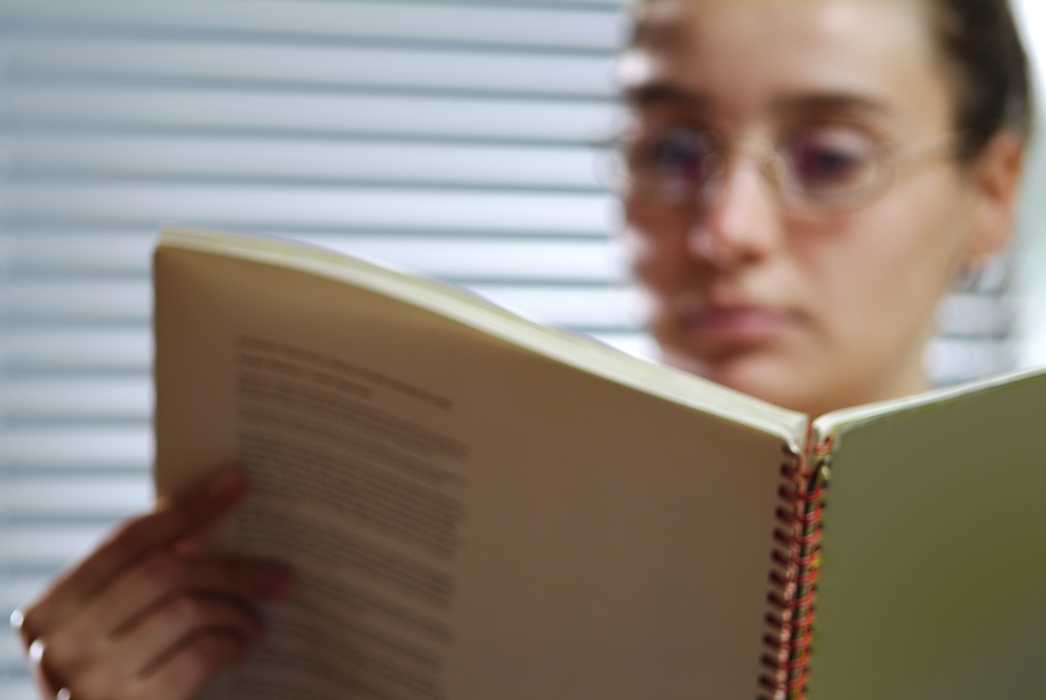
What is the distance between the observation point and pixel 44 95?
4.44ft

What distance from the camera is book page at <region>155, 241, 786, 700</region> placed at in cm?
49

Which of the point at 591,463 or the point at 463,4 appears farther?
the point at 463,4

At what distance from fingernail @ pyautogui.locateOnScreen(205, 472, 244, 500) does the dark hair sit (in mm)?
753

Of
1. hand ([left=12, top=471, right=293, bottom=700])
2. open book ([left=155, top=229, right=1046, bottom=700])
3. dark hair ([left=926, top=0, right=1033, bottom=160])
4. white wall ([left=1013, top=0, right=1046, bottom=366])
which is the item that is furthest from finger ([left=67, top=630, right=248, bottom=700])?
white wall ([left=1013, top=0, right=1046, bottom=366])

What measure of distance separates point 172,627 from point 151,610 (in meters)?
0.02

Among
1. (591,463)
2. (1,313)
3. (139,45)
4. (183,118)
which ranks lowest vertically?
(1,313)

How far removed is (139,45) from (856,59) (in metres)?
1.04

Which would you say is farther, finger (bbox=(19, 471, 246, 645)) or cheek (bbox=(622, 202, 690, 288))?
cheek (bbox=(622, 202, 690, 288))

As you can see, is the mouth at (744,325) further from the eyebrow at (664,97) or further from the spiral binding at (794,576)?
the spiral binding at (794,576)

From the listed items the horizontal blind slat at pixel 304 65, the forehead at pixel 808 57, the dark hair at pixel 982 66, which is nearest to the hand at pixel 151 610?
the forehead at pixel 808 57

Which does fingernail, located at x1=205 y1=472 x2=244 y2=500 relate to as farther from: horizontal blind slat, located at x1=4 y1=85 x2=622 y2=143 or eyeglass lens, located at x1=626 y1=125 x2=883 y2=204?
horizontal blind slat, located at x1=4 y1=85 x2=622 y2=143

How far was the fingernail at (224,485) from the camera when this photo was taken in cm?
64

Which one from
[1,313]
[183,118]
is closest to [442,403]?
[183,118]

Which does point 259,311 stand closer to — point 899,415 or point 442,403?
point 442,403
